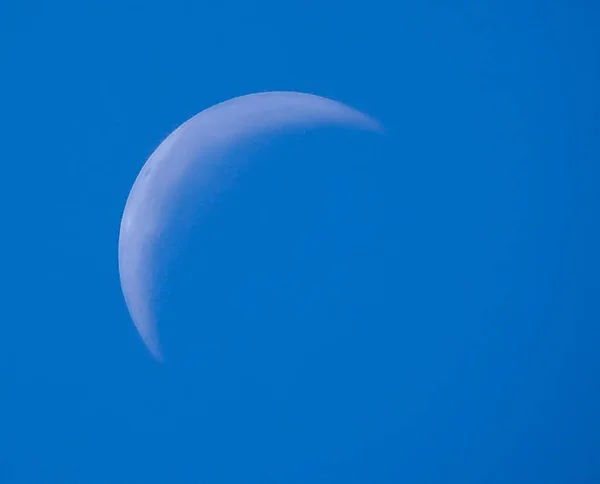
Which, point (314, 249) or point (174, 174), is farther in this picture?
point (314, 249)

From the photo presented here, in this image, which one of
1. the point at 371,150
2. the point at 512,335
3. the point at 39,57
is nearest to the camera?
the point at 39,57

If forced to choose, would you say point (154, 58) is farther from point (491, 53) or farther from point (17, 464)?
point (17, 464)

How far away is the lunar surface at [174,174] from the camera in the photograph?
1.46 m

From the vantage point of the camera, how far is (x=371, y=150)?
156 cm

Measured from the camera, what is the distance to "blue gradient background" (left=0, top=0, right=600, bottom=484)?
147 cm

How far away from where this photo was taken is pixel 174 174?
57.5 inches

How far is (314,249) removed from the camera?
1561 millimetres

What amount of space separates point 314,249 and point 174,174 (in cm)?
37

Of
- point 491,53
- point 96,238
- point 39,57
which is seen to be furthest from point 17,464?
point 491,53

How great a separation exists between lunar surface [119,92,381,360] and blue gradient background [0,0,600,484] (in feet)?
0.10

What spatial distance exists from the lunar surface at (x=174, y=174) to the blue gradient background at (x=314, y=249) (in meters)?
0.03

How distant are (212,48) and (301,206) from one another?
413 mm

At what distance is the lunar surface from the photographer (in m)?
1.46

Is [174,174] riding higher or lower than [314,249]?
higher
